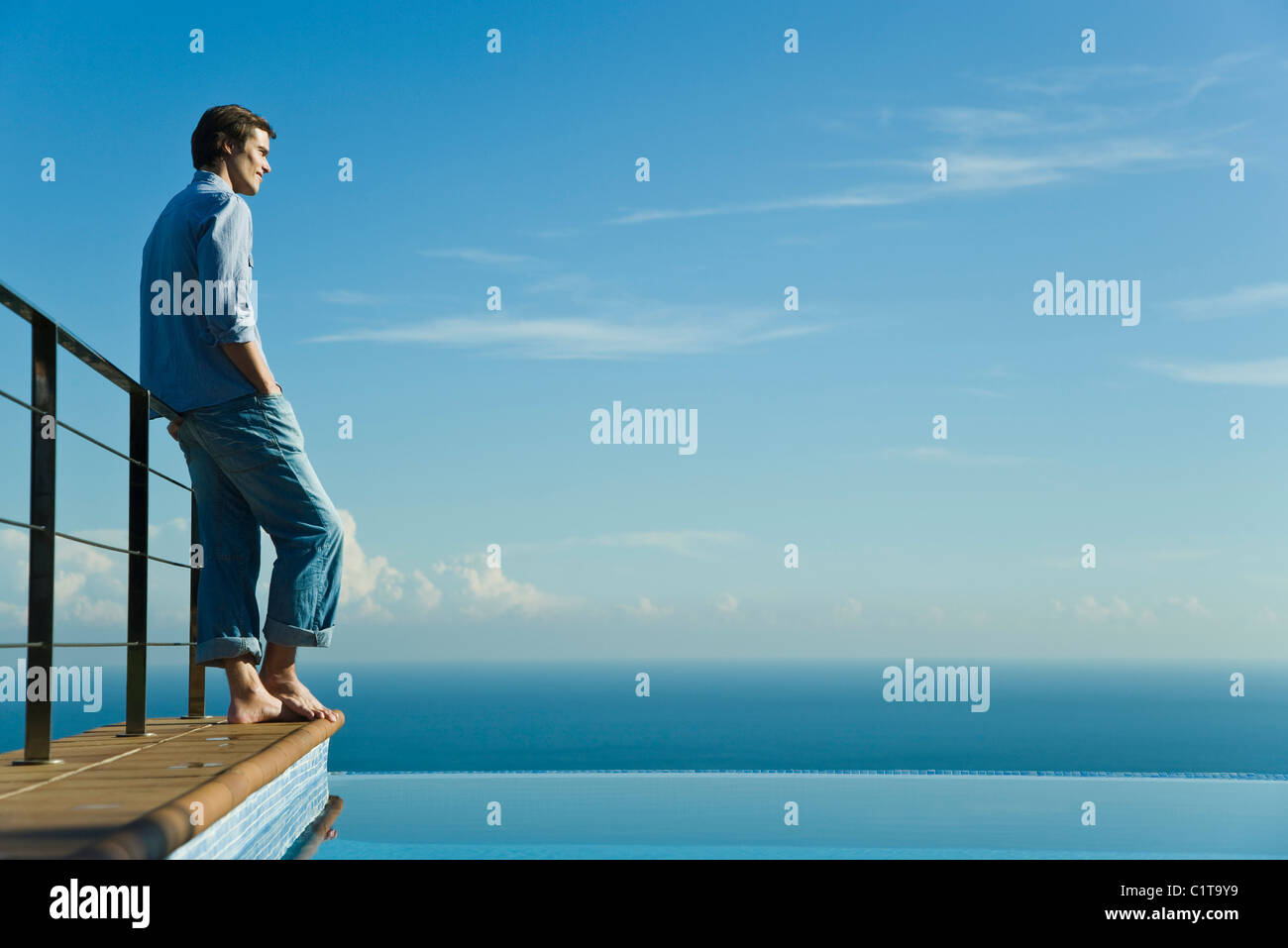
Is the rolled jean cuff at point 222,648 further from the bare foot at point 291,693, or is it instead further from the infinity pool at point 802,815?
the infinity pool at point 802,815

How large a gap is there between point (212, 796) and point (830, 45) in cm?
1265

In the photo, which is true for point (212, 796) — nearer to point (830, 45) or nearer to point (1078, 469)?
point (830, 45)

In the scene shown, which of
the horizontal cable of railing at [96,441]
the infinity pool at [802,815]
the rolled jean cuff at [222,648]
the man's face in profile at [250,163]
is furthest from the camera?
the man's face in profile at [250,163]

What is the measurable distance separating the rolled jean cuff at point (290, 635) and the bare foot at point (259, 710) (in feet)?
0.49

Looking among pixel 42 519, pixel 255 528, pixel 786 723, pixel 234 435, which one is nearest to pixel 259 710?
pixel 255 528

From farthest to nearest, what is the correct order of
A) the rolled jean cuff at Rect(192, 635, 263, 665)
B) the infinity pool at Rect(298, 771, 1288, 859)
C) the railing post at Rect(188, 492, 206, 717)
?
the railing post at Rect(188, 492, 206, 717), the rolled jean cuff at Rect(192, 635, 263, 665), the infinity pool at Rect(298, 771, 1288, 859)

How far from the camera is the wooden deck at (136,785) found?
47.2 inches

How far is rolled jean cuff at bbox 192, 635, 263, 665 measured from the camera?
2414 millimetres

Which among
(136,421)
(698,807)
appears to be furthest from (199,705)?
(698,807)

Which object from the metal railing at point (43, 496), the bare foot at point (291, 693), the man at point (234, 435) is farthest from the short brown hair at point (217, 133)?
the bare foot at point (291, 693)

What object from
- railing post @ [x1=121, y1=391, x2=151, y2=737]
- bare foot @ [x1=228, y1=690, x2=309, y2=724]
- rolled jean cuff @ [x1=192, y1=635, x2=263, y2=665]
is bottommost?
bare foot @ [x1=228, y1=690, x2=309, y2=724]

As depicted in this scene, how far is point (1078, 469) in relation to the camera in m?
46.8

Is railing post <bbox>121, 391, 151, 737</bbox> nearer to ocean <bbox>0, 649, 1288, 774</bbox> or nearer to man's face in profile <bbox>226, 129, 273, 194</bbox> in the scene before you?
ocean <bbox>0, 649, 1288, 774</bbox>

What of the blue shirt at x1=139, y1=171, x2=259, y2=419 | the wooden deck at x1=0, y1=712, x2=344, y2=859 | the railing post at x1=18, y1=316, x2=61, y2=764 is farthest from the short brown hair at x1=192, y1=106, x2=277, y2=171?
the wooden deck at x1=0, y1=712, x2=344, y2=859
